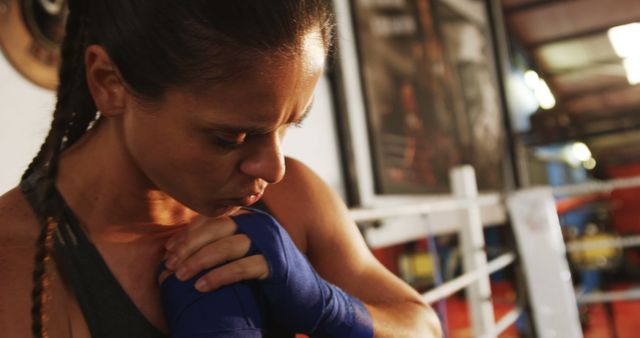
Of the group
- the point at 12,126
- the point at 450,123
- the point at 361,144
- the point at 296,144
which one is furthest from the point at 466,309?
the point at 12,126

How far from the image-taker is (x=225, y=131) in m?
0.57

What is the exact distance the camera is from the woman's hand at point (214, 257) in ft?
1.98

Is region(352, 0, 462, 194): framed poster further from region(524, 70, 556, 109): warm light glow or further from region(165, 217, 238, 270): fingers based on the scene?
region(165, 217, 238, 270): fingers

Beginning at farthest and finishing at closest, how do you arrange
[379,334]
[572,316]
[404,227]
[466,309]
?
[466,309] < [404,227] < [572,316] < [379,334]

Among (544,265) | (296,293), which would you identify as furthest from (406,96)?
(296,293)

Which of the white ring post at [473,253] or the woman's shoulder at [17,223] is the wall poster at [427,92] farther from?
the woman's shoulder at [17,223]

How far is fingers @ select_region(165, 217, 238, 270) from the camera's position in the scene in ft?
2.03

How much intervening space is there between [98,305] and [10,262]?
3.7 inches

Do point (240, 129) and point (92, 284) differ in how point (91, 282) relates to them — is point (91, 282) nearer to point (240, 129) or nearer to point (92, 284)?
point (92, 284)

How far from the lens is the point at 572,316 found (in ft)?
6.73

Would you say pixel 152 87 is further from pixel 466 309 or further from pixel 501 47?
pixel 466 309

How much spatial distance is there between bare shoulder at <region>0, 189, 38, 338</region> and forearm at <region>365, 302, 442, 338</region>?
1.29 ft

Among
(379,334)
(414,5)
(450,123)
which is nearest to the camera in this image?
(379,334)

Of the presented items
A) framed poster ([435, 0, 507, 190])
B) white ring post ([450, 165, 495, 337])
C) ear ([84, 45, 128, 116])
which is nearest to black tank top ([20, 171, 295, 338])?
ear ([84, 45, 128, 116])
